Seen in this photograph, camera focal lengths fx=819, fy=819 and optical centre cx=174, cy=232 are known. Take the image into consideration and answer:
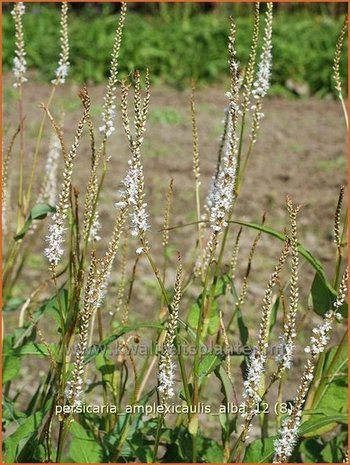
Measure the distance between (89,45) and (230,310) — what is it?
5.08 m

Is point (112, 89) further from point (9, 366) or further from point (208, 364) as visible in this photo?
point (9, 366)

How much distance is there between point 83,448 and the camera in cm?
194

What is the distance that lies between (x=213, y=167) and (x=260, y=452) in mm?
3408

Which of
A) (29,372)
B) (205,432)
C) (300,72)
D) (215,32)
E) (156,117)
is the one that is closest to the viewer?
(205,432)

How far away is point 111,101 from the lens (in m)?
1.67

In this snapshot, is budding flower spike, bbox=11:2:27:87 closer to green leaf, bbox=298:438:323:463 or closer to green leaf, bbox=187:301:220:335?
green leaf, bbox=187:301:220:335

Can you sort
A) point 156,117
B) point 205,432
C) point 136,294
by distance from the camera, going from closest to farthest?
1. point 205,432
2. point 136,294
3. point 156,117

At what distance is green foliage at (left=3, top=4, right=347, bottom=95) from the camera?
7820mm

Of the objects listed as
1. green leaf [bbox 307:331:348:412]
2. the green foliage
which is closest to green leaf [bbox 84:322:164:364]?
green leaf [bbox 307:331:348:412]

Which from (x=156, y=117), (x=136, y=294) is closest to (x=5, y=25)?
(x=156, y=117)

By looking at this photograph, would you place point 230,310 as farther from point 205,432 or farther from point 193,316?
point 193,316

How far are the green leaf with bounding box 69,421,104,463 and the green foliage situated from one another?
5.97 m

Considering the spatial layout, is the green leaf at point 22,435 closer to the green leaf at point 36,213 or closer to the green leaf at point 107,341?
the green leaf at point 107,341

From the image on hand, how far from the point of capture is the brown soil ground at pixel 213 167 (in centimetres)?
420
